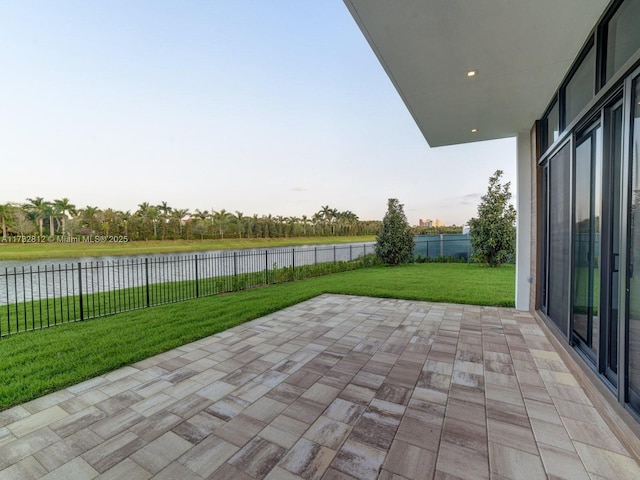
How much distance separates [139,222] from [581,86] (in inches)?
1404

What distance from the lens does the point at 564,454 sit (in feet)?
5.19

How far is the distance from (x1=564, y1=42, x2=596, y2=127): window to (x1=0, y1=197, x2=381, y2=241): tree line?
26.0 meters

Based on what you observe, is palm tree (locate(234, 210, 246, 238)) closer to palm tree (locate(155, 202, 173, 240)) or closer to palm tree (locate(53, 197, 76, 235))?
palm tree (locate(155, 202, 173, 240))

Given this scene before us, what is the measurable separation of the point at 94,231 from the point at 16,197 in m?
6.43

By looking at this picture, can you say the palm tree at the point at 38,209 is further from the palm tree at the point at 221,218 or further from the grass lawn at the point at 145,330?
the grass lawn at the point at 145,330

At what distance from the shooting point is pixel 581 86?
2.61 m

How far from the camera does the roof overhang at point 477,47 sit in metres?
2.04

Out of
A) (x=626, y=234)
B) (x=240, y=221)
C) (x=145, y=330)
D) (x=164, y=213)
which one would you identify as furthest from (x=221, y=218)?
(x=626, y=234)

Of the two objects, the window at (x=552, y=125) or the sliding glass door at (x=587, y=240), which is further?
the window at (x=552, y=125)

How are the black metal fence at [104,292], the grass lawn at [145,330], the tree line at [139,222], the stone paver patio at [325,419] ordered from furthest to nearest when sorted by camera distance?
the tree line at [139,222], the black metal fence at [104,292], the grass lawn at [145,330], the stone paver patio at [325,419]

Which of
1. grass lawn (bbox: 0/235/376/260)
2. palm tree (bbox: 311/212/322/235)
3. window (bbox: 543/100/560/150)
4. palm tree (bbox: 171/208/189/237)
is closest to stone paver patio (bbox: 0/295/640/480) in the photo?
window (bbox: 543/100/560/150)

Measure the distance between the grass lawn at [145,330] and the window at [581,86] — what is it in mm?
3439

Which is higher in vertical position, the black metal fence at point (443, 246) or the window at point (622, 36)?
the window at point (622, 36)

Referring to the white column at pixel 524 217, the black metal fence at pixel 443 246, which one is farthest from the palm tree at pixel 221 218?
the white column at pixel 524 217
